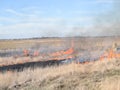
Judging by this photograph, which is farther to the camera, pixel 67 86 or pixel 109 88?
pixel 67 86

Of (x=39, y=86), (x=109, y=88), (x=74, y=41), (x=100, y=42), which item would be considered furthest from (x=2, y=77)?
(x=100, y=42)

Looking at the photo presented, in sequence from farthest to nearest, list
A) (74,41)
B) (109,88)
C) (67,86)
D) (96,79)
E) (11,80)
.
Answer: (74,41), (11,80), (96,79), (67,86), (109,88)

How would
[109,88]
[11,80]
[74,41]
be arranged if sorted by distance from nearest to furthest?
[109,88] → [11,80] → [74,41]

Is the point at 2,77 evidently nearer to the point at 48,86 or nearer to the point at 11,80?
the point at 11,80

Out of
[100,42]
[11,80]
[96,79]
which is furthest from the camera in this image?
[100,42]

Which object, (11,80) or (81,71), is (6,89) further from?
(81,71)

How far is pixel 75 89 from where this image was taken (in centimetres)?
1547

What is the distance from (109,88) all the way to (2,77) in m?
8.29

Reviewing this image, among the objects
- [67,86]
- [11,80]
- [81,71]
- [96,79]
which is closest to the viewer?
[67,86]

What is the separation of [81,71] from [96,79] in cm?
471

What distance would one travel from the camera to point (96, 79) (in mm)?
18062

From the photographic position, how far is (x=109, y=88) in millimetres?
14555

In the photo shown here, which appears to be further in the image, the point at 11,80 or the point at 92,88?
the point at 11,80

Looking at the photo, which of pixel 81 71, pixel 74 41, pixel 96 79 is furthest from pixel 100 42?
pixel 96 79
